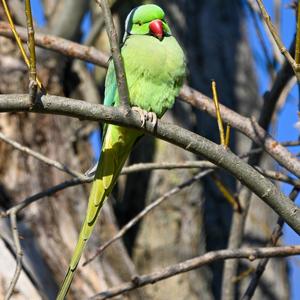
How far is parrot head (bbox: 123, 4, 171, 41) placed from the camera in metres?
3.13

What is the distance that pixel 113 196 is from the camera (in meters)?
4.61

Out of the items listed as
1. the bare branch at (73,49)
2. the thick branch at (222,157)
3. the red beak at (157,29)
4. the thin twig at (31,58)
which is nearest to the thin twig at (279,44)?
the thick branch at (222,157)

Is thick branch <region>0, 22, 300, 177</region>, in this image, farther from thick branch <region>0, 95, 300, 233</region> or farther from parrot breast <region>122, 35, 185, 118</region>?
thick branch <region>0, 95, 300, 233</region>

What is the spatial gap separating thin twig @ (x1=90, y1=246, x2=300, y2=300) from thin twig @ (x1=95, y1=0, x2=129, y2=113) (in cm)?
78

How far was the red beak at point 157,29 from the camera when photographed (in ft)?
10.2

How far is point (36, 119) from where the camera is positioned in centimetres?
413

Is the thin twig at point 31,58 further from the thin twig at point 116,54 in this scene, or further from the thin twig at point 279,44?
the thin twig at point 279,44

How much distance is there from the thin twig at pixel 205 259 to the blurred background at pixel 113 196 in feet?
2.55

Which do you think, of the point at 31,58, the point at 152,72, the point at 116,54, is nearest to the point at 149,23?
the point at 152,72

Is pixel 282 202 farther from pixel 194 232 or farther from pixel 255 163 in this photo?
pixel 194 232

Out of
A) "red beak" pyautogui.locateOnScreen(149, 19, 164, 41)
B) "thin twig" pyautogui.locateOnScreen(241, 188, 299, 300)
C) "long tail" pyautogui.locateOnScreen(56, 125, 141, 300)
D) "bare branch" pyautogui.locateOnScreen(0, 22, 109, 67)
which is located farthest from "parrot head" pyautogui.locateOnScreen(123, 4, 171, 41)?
"thin twig" pyautogui.locateOnScreen(241, 188, 299, 300)

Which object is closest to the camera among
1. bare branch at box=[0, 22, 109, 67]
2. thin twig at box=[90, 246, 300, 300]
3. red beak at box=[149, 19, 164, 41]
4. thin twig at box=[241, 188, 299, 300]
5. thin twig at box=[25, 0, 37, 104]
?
thin twig at box=[25, 0, 37, 104]

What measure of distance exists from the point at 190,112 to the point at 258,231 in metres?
0.99

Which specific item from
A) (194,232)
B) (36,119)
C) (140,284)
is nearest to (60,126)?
(36,119)
